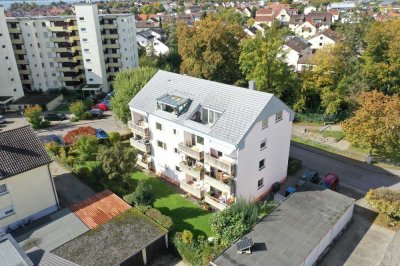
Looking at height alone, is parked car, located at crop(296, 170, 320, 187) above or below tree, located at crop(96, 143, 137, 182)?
below

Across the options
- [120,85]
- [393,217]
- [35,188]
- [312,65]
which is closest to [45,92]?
[120,85]

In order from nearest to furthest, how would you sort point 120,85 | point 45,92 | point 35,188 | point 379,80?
point 35,188, point 120,85, point 379,80, point 45,92

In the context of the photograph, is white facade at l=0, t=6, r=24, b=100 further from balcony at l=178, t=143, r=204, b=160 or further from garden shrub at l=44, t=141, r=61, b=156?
balcony at l=178, t=143, r=204, b=160

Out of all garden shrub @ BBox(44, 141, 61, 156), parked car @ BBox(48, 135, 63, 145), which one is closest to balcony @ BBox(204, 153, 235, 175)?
garden shrub @ BBox(44, 141, 61, 156)

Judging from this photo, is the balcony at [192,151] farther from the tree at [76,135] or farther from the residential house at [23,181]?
the tree at [76,135]

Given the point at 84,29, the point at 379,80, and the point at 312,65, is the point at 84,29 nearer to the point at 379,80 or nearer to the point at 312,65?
the point at 312,65

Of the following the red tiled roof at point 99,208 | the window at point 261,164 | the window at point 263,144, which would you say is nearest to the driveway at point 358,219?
the window at point 261,164
